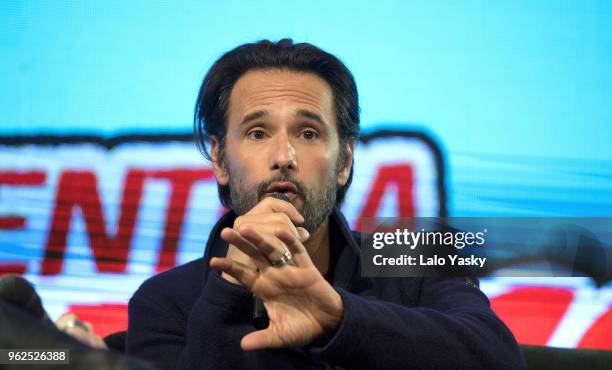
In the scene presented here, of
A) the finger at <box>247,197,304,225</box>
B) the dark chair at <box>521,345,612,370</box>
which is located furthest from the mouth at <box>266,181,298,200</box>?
the dark chair at <box>521,345,612,370</box>

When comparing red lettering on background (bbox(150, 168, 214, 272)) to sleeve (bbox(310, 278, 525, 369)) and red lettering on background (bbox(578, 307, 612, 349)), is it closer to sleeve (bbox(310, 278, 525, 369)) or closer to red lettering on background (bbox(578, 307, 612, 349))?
sleeve (bbox(310, 278, 525, 369))

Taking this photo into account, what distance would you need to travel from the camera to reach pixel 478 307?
138 centimetres

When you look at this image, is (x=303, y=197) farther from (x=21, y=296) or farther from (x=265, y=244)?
(x=21, y=296)

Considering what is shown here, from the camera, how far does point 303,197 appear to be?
146cm

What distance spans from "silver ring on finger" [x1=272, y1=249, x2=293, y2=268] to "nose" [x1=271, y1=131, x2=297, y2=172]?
1.37 ft

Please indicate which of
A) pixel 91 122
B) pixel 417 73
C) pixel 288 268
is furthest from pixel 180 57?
pixel 288 268

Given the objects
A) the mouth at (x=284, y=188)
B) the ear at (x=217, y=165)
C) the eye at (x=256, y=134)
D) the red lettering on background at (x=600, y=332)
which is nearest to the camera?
the mouth at (x=284, y=188)

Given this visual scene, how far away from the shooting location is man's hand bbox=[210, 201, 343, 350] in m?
1.04

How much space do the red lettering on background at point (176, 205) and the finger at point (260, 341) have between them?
1.13m

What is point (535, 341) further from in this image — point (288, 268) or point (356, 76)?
point (288, 268)

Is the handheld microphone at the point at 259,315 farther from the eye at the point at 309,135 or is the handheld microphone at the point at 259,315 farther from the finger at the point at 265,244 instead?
the eye at the point at 309,135

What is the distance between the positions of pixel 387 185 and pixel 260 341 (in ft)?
3.75

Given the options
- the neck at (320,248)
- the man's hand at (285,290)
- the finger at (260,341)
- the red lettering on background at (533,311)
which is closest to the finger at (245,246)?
the man's hand at (285,290)

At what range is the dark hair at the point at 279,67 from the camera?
1.75m
